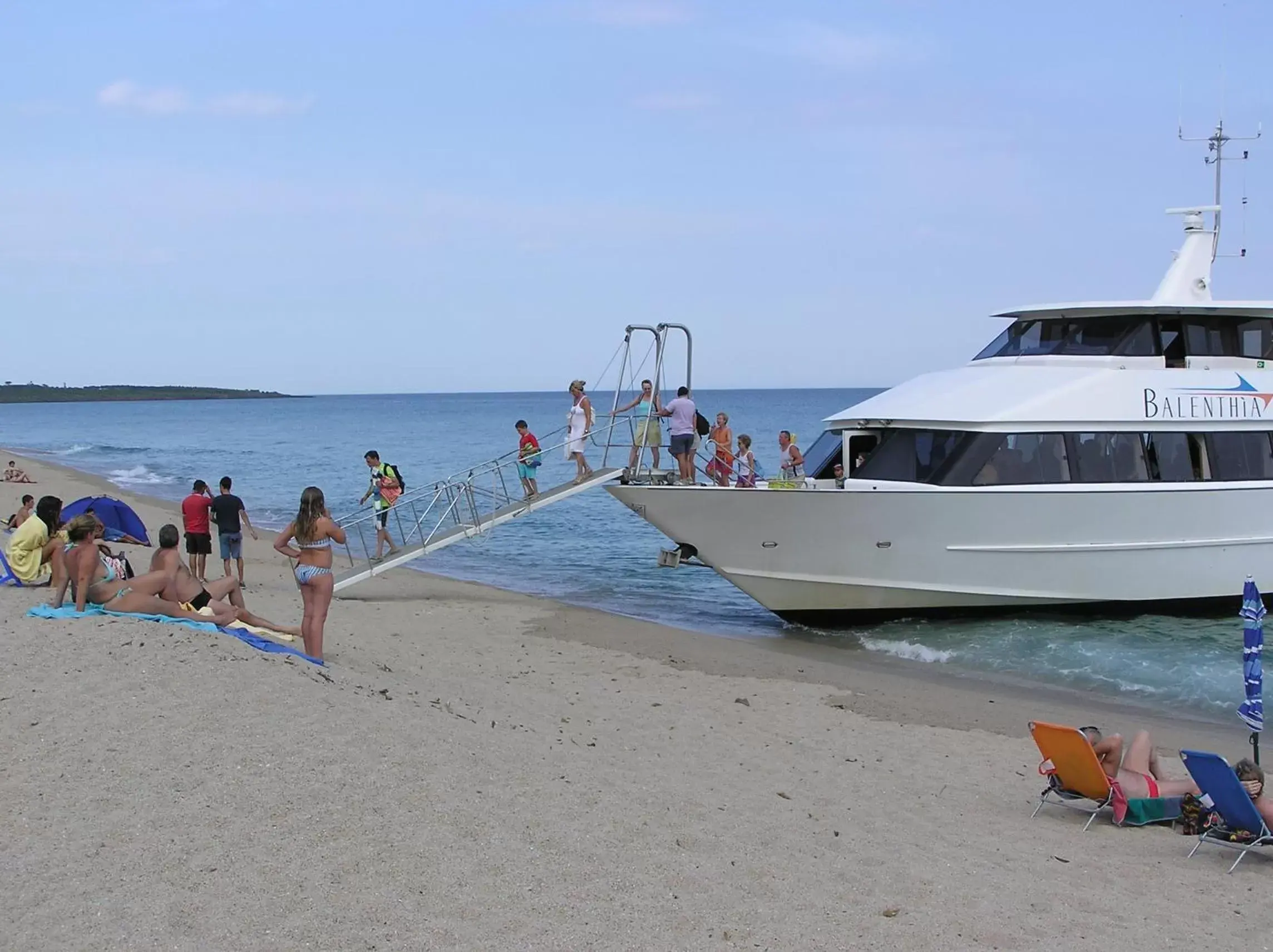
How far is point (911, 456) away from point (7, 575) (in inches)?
386

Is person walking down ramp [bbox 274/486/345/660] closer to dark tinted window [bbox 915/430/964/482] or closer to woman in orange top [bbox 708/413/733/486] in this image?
woman in orange top [bbox 708/413/733/486]

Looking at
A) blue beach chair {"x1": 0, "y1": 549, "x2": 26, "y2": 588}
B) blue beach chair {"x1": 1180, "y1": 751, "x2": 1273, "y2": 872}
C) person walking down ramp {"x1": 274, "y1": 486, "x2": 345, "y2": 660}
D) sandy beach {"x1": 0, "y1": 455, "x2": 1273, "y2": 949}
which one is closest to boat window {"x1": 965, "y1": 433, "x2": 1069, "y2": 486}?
sandy beach {"x1": 0, "y1": 455, "x2": 1273, "y2": 949}

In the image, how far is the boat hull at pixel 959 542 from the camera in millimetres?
14320

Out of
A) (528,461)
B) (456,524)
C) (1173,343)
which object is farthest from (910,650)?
(456,524)

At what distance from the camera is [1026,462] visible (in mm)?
14414

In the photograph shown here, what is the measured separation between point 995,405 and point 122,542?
11.4 m

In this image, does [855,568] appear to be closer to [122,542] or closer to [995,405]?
[995,405]

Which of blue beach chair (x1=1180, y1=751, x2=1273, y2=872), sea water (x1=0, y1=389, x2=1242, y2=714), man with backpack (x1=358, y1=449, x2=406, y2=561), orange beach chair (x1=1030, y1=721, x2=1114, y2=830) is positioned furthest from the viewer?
man with backpack (x1=358, y1=449, x2=406, y2=561)

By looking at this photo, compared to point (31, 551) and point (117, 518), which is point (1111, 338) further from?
point (117, 518)

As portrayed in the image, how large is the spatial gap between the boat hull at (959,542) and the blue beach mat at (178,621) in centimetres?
598

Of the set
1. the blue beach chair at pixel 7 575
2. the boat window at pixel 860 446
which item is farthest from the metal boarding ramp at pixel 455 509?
the blue beach chair at pixel 7 575

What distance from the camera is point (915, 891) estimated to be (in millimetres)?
6172

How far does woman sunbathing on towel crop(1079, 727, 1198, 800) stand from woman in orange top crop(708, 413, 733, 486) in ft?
23.5

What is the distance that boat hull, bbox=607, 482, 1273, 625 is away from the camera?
1432 cm
